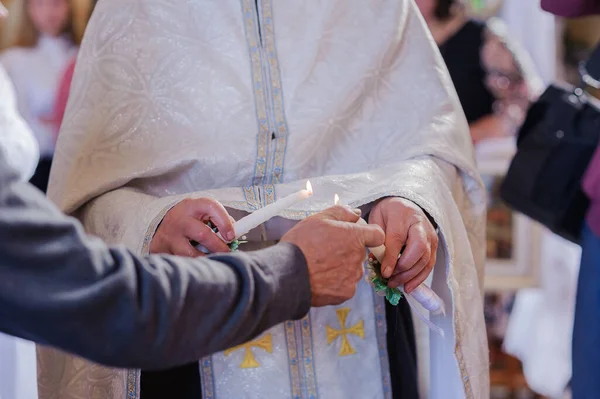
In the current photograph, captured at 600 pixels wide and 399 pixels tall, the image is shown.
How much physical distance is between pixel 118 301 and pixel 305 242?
32 centimetres

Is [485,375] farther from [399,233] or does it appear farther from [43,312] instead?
[43,312]

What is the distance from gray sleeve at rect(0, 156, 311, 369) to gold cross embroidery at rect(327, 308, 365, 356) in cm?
45

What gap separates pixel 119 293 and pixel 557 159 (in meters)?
1.59

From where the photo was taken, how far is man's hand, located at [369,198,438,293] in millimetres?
1442

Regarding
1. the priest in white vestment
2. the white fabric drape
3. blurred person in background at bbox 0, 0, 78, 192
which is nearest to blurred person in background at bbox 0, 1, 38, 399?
the white fabric drape

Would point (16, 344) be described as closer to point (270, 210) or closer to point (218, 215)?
point (218, 215)

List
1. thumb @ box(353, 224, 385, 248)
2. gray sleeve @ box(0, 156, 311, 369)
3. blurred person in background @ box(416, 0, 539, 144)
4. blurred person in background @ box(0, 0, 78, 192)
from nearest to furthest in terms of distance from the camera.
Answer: gray sleeve @ box(0, 156, 311, 369)
thumb @ box(353, 224, 385, 248)
blurred person in background @ box(416, 0, 539, 144)
blurred person in background @ box(0, 0, 78, 192)

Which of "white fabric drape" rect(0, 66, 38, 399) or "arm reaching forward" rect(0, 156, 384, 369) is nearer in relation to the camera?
"arm reaching forward" rect(0, 156, 384, 369)

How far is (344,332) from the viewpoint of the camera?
1694 millimetres

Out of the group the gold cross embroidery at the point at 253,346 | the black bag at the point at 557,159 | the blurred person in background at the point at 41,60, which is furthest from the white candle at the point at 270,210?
the blurred person in background at the point at 41,60

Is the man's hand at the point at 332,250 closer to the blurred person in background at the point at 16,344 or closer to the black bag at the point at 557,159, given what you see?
the blurred person in background at the point at 16,344

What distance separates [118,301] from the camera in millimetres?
1097

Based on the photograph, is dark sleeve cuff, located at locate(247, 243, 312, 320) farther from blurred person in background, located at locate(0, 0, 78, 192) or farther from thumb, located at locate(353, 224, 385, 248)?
→ blurred person in background, located at locate(0, 0, 78, 192)

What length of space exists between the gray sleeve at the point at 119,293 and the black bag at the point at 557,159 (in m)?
1.33
